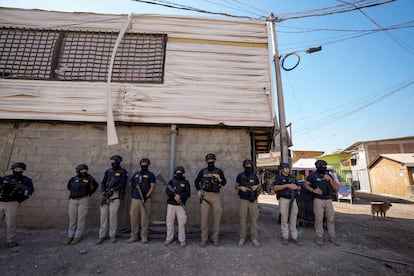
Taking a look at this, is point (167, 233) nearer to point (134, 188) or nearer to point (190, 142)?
point (134, 188)

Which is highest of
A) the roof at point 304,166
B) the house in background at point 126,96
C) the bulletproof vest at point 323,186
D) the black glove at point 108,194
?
the house in background at point 126,96

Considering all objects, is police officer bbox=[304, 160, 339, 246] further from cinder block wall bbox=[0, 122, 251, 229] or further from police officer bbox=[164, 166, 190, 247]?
police officer bbox=[164, 166, 190, 247]

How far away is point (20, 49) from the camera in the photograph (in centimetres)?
624

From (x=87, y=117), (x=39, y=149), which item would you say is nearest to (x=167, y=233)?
(x=87, y=117)

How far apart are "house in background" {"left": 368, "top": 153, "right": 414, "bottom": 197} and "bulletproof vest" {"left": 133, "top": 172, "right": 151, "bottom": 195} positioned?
2121 centimetres

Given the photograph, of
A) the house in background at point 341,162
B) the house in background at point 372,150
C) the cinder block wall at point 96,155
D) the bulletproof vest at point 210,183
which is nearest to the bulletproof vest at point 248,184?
the bulletproof vest at point 210,183

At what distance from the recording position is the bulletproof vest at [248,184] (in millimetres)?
4559

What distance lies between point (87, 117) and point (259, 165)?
1822 cm

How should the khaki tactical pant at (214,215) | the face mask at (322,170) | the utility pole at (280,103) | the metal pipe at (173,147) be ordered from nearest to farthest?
the khaki tactical pant at (214,215) → the face mask at (322,170) → the metal pipe at (173,147) → the utility pole at (280,103)

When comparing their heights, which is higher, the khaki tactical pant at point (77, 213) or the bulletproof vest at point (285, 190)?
the bulletproof vest at point (285, 190)

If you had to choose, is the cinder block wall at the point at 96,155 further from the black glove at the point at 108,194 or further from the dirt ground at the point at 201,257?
the black glove at the point at 108,194

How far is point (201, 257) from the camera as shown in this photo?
382 cm

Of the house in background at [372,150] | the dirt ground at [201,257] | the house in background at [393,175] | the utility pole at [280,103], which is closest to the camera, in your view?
the dirt ground at [201,257]

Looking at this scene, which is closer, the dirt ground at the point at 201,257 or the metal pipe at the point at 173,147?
the dirt ground at the point at 201,257
